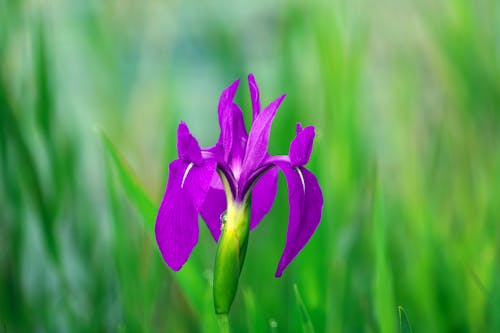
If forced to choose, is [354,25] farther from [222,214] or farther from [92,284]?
[222,214]

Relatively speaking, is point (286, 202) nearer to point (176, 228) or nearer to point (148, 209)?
point (148, 209)

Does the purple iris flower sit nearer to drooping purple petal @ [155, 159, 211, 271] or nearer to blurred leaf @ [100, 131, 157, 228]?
drooping purple petal @ [155, 159, 211, 271]

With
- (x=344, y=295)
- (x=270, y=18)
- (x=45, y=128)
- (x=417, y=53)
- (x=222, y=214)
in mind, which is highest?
(x=270, y=18)

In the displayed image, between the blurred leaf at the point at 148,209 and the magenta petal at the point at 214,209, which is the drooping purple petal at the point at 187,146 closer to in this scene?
the magenta petal at the point at 214,209

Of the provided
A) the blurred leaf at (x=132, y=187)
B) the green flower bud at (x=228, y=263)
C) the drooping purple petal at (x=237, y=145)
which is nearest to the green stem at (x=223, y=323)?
the green flower bud at (x=228, y=263)

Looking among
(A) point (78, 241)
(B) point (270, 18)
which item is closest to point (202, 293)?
(A) point (78, 241)

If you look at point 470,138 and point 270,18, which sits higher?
point 270,18
